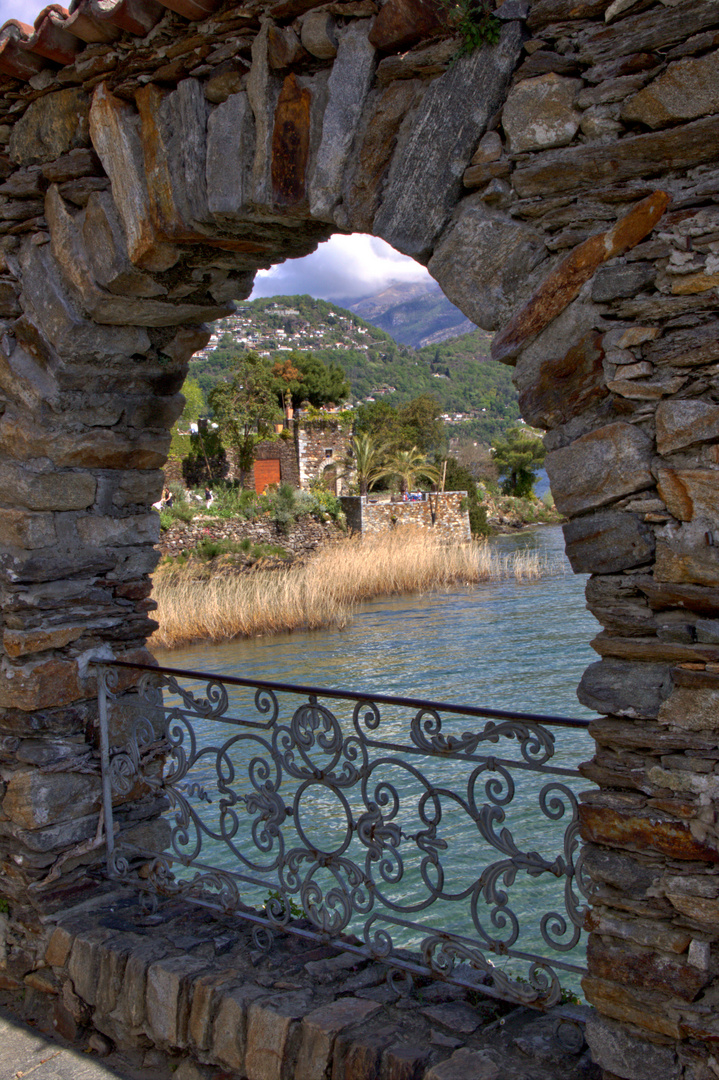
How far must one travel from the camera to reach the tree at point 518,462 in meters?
41.0

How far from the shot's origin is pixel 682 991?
5.28ft

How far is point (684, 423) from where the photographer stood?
64.6 inches

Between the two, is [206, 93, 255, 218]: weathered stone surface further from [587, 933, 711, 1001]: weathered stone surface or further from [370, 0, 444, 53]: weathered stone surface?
[587, 933, 711, 1001]: weathered stone surface

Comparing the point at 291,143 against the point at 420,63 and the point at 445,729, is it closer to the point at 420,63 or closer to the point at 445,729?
the point at 420,63

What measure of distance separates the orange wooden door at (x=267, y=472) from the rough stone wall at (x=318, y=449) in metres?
0.85

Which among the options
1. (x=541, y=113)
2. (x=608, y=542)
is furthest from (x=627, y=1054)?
(x=541, y=113)

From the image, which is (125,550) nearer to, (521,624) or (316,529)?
(521,624)

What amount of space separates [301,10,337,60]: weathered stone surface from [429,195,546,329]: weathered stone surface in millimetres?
617

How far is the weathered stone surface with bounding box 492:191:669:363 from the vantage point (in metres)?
1.69

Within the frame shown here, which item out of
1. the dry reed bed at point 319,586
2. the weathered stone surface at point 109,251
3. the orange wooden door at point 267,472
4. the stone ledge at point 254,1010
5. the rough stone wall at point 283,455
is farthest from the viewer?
the rough stone wall at point 283,455

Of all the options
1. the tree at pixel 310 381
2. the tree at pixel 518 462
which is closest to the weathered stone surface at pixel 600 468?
the tree at pixel 310 381

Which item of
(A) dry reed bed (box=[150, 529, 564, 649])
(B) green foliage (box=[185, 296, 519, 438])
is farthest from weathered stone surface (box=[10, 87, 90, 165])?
(B) green foliage (box=[185, 296, 519, 438])

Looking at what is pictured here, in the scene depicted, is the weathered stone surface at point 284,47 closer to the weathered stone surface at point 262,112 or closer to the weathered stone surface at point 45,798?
the weathered stone surface at point 262,112

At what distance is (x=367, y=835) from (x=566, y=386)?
1.28 metres
